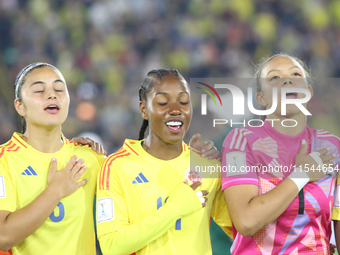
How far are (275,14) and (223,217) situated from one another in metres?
4.78

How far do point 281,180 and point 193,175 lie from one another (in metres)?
0.43

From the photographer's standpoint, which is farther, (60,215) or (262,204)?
(60,215)

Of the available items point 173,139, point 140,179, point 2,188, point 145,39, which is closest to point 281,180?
point 173,139

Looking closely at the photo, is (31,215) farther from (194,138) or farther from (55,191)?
(194,138)

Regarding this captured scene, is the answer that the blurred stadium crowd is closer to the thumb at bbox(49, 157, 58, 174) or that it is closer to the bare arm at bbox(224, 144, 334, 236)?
the thumb at bbox(49, 157, 58, 174)

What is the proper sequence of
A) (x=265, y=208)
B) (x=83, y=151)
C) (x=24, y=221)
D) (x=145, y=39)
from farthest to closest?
(x=145, y=39)
(x=83, y=151)
(x=24, y=221)
(x=265, y=208)

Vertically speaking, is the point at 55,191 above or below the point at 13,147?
below

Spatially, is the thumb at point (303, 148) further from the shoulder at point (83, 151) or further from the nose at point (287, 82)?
the shoulder at point (83, 151)

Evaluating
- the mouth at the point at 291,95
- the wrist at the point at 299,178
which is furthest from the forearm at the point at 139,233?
the mouth at the point at 291,95

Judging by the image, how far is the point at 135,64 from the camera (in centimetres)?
584

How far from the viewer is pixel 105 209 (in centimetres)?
177

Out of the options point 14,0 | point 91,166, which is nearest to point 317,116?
point 91,166

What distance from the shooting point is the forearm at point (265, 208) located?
1604mm

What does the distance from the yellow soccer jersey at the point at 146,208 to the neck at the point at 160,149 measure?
0.03m
